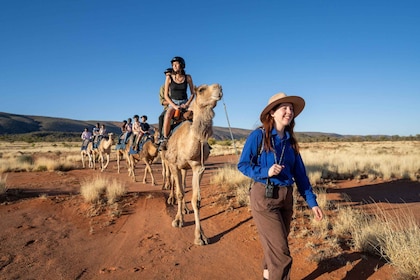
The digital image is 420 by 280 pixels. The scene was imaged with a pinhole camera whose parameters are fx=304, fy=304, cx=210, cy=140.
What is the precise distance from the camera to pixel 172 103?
23.7ft

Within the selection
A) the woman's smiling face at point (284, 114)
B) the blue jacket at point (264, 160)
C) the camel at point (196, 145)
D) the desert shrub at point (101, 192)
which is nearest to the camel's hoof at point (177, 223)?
the camel at point (196, 145)

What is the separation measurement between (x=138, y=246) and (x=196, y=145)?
2.26 metres

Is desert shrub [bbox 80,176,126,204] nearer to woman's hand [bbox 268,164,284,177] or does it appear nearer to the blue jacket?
the blue jacket

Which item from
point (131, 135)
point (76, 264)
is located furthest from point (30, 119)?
point (76, 264)

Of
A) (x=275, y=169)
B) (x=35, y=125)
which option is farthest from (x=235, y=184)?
(x=35, y=125)

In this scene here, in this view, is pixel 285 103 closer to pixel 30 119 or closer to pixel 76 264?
pixel 76 264

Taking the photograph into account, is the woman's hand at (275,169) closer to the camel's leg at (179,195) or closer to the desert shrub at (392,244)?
the desert shrub at (392,244)

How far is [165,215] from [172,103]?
2850mm

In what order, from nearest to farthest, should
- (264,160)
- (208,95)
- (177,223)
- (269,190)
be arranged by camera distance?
(269,190), (264,160), (208,95), (177,223)

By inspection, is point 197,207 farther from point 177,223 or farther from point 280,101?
point 280,101

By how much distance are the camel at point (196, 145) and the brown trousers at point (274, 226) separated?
100 inches

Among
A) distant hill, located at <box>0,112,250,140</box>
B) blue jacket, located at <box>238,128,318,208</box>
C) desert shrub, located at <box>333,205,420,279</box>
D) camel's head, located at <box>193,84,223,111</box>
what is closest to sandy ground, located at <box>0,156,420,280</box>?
desert shrub, located at <box>333,205,420,279</box>

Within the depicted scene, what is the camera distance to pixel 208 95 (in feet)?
18.3

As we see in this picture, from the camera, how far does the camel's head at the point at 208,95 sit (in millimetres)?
5414
